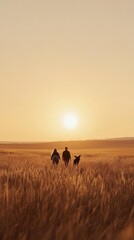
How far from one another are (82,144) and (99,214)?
183 metres

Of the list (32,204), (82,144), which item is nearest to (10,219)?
(32,204)

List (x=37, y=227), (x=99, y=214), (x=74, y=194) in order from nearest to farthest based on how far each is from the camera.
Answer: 1. (x=37, y=227)
2. (x=99, y=214)
3. (x=74, y=194)

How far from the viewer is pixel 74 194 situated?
4.95 m

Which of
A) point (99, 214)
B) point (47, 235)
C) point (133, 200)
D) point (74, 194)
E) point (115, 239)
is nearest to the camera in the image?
point (47, 235)

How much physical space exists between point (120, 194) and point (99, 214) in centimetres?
156

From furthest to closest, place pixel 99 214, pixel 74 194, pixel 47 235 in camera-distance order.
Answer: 1. pixel 74 194
2. pixel 99 214
3. pixel 47 235

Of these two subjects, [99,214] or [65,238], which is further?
[99,214]

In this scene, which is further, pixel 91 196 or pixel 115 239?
pixel 91 196

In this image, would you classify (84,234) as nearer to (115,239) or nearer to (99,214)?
(115,239)

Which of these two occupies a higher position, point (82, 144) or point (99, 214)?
point (82, 144)

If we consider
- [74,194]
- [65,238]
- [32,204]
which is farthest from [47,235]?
[74,194]

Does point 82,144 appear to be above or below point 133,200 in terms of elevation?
above

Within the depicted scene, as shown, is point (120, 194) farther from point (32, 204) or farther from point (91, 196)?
point (32, 204)

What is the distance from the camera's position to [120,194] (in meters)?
5.82
